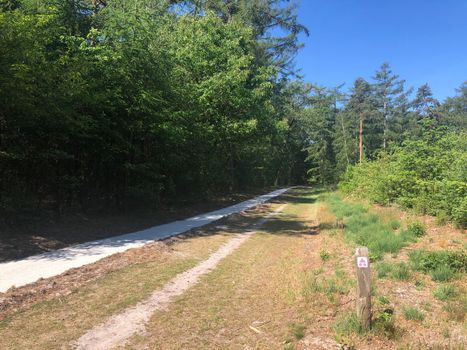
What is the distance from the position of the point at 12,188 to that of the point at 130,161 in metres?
5.00

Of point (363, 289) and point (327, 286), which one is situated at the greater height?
point (363, 289)

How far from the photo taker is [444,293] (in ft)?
20.2

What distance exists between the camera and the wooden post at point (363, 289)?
494cm

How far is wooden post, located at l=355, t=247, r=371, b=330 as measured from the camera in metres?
4.94

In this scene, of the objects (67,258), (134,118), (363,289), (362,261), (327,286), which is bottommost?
(327,286)

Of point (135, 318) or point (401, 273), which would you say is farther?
point (401, 273)

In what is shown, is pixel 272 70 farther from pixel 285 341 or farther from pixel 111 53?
pixel 285 341

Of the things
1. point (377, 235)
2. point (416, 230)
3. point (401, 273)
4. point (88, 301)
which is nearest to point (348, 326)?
point (401, 273)

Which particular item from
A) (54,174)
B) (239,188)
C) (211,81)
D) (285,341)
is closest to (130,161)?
(54,174)

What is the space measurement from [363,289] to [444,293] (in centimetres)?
208

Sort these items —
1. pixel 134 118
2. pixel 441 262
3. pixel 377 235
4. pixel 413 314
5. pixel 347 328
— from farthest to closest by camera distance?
pixel 134 118
pixel 377 235
pixel 441 262
pixel 413 314
pixel 347 328

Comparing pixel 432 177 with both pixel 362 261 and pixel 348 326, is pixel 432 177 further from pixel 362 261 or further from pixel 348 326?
pixel 348 326

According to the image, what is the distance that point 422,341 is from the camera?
4703 millimetres

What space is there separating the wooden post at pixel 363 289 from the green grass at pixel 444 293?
187cm
